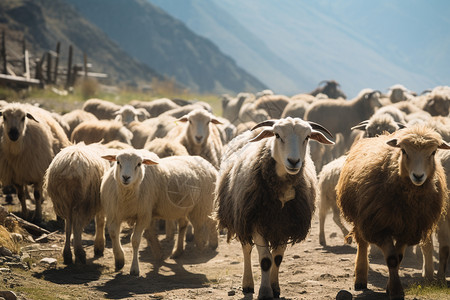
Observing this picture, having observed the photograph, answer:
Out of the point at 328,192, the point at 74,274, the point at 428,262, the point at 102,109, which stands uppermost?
the point at 102,109

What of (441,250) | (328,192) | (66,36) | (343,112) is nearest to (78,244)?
(328,192)

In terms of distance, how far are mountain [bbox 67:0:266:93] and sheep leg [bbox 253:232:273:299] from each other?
9896 centimetres

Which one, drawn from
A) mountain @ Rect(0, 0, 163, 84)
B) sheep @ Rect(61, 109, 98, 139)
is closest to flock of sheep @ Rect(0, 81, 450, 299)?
sheep @ Rect(61, 109, 98, 139)

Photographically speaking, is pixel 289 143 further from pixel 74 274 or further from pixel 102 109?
pixel 102 109

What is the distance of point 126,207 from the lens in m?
8.07

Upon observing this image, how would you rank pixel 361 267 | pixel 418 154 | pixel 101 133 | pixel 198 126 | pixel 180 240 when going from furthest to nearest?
pixel 101 133, pixel 198 126, pixel 180 240, pixel 361 267, pixel 418 154

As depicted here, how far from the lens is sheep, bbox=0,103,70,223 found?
9.77 metres

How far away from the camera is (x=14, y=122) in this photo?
9.74 m

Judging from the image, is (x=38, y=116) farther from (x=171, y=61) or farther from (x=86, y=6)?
(x=86, y=6)

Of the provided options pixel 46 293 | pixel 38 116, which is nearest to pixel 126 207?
pixel 46 293

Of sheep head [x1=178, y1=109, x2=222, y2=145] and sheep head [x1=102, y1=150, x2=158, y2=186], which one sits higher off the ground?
sheep head [x1=178, y1=109, x2=222, y2=145]

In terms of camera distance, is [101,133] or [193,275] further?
[101,133]

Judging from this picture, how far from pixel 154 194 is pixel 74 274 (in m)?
1.44

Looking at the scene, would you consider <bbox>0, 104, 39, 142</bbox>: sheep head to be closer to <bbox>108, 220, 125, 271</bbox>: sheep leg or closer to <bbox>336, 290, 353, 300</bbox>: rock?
<bbox>108, 220, 125, 271</bbox>: sheep leg
